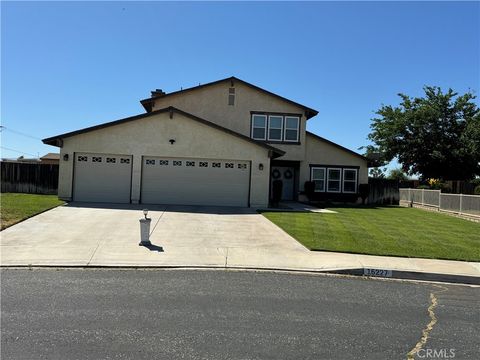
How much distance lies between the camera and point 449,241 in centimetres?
1430

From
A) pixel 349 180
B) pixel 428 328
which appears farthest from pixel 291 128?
pixel 428 328

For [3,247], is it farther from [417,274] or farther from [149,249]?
[417,274]

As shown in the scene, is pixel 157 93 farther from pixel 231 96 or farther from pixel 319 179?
pixel 319 179

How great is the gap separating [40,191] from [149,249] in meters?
17.4

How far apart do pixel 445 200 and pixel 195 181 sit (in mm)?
14526

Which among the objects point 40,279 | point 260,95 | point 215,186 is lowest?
point 40,279

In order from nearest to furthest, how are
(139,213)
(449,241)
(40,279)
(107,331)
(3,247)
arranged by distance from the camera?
(107,331)
(40,279)
(3,247)
(449,241)
(139,213)

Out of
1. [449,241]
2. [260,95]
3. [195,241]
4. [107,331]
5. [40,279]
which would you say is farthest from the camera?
[260,95]

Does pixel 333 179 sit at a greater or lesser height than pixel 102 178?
greater

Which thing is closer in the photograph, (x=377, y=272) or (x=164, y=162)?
(x=377, y=272)

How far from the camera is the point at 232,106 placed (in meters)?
28.5

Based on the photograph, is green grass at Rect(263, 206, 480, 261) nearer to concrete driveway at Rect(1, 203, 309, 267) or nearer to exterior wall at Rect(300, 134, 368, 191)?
concrete driveway at Rect(1, 203, 309, 267)

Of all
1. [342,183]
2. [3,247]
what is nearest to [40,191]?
[3,247]

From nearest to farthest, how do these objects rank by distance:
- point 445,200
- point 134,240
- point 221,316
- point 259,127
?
point 221,316 → point 134,240 → point 445,200 → point 259,127
